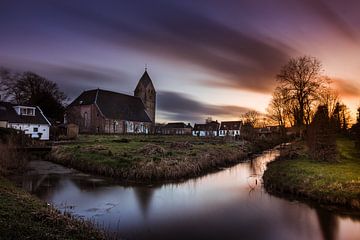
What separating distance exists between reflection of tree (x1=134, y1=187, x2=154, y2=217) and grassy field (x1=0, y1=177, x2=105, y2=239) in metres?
3.94

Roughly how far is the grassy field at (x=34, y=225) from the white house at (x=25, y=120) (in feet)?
115

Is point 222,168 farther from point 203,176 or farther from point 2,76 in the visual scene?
point 2,76

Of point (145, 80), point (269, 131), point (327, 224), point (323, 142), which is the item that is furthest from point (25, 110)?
point (269, 131)

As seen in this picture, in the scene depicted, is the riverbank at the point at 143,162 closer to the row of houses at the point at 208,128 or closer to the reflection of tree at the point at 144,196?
the reflection of tree at the point at 144,196

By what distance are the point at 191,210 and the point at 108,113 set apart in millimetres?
51309

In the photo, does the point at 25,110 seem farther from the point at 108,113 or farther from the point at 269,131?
the point at 269,131

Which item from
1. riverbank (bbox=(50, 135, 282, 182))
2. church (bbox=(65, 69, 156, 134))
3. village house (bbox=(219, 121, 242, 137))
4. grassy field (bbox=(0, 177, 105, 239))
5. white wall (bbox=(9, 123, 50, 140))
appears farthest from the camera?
village house (bbox=(219, 121, 242, 137))

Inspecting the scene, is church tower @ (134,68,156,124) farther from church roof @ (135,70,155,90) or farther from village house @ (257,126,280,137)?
village house @ (257,126,280,137)

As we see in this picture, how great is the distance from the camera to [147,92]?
3130 inches

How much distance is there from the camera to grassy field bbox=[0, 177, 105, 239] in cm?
651

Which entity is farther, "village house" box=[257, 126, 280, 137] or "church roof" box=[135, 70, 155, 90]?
"church roof" box=[135, 70, 155, 90]

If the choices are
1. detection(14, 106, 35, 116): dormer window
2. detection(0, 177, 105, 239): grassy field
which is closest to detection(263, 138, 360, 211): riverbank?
detection(0, 177, 105, 239): grassy field

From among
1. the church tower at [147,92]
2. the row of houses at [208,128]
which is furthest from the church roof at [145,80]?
the row of houses at [208,128]

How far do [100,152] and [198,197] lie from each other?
472 inches
